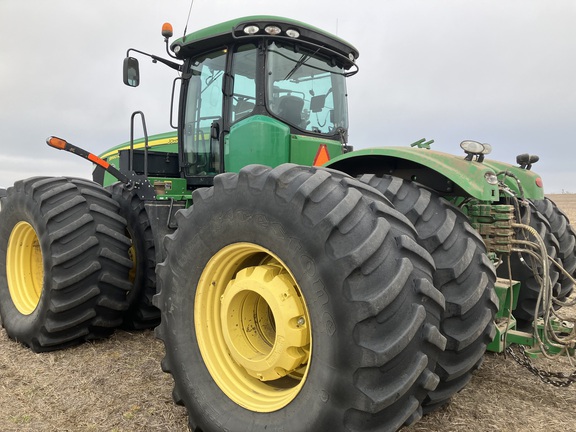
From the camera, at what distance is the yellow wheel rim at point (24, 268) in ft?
13.8

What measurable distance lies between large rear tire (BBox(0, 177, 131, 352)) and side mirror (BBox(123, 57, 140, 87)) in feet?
3.32

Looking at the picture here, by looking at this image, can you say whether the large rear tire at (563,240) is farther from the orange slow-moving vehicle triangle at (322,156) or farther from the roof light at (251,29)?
the roof light at (251,29)

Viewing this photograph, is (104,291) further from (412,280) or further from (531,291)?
(531,291)

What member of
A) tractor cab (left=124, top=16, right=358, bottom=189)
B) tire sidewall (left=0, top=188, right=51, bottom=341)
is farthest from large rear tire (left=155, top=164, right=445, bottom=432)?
tire sidewall (left=0, top=188, right=51, bottom=341)

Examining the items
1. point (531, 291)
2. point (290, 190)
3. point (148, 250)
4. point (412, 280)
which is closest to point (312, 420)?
point (412, 280)

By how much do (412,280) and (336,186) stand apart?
1.71ft

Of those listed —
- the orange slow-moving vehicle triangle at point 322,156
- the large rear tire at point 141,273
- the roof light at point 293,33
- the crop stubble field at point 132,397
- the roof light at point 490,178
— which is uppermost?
the roof light at point 293,33

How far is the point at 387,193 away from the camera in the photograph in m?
2.57

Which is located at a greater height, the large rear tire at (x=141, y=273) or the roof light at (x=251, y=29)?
the roof light at (x=251, y=29)

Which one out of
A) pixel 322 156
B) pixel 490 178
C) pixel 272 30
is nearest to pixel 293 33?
pixel 272 30

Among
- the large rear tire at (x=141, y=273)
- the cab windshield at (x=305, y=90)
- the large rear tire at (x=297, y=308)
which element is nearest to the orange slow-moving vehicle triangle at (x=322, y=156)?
the cab windshield at (x=305, y=90)

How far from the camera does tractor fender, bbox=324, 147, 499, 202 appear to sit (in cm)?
250

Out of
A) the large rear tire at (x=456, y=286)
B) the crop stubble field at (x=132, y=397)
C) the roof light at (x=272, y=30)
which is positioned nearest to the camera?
the large rear tire at (x=456, y=286)

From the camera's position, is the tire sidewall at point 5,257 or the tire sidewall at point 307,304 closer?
the tire sidewall at point 307,304
